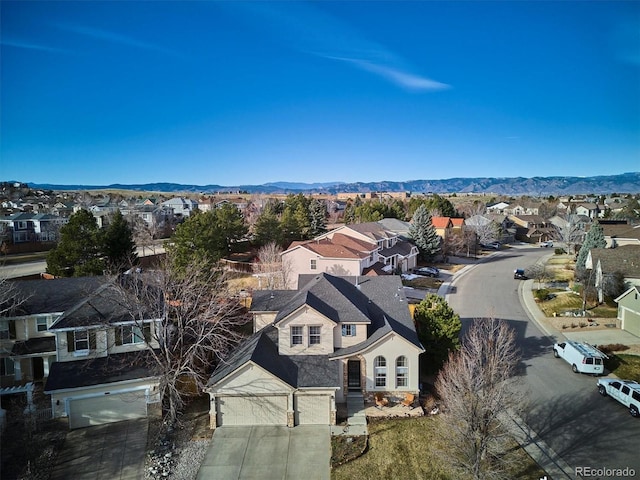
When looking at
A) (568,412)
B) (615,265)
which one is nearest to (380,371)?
(568,412)

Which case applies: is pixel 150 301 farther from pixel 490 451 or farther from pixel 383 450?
pixel 490 451

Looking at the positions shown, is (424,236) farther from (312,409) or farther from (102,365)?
(102,365)

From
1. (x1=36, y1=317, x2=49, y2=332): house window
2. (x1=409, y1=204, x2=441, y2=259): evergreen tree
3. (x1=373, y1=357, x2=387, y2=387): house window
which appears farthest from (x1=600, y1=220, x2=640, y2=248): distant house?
(x1=36, y1=317, x2=49, y2=332): house window

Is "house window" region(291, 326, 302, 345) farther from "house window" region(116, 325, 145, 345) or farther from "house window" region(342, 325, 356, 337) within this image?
"house window" region(116, 325, 145, 345)

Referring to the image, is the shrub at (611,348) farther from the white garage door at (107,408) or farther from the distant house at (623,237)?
the distant house at (623,237)

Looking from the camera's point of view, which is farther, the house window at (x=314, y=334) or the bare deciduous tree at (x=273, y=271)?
the bare deciduous tree at (x=273, y=271)

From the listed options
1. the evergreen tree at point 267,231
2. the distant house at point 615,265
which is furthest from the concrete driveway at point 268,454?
the evergreen tree at point 267,231
